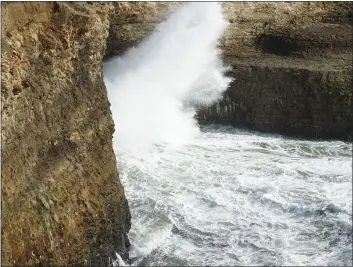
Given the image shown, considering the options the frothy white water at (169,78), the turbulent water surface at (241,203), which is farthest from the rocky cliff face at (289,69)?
the turbulent water surface at (241,203)

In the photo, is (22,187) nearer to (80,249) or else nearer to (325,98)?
(80,249)

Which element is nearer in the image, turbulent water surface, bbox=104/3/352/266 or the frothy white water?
turbulent water surface, bbox=104/3/352/266

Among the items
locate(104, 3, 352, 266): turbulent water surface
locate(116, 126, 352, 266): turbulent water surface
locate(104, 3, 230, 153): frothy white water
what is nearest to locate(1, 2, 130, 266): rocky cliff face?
locate(116, 126, 352, 266): turbulent water surface

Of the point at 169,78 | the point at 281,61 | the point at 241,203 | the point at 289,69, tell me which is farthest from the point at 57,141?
the point at 281,61

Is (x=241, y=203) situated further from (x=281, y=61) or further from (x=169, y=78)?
(x=169, y=78)

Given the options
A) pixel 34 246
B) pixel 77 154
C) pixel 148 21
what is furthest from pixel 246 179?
pixel 148 21

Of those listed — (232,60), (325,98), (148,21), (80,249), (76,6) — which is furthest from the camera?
(148,21)

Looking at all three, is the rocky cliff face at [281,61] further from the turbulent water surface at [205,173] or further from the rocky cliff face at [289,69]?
the turbulent water surface at [205,173]

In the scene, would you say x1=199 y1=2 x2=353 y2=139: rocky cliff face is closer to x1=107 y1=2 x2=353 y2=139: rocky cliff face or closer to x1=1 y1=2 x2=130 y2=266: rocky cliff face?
x1=107 y1=2 x2=353 y2=139: rocky cliff face
